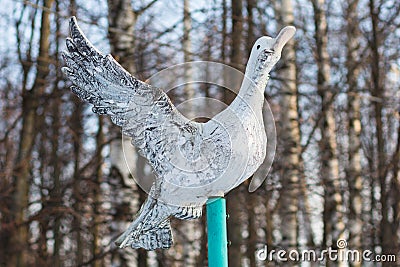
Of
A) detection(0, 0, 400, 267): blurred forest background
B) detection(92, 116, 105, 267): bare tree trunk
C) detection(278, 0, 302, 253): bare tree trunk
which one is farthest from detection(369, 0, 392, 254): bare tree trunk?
detection(92, 116, 105, 267): bare tree trunk

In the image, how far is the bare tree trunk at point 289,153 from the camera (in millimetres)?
4090

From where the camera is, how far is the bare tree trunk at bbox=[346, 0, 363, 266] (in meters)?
4.91

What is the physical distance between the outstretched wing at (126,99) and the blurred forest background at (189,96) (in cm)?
192

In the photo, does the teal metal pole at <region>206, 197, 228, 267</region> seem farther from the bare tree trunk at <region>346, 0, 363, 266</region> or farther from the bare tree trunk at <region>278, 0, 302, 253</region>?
the bare tree trunk at <region>346, 0, 363, 266</region>

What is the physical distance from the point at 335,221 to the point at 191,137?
3279mm

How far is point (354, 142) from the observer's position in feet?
16.8

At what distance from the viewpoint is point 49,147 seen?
222 inches

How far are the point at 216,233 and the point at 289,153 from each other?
2.70 meters

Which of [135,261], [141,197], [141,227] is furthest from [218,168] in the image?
[135,261]

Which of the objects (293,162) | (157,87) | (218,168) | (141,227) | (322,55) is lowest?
Result: (141,227)

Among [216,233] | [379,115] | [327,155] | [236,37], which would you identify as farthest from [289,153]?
[216,233]

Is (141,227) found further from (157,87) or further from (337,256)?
(337,256)

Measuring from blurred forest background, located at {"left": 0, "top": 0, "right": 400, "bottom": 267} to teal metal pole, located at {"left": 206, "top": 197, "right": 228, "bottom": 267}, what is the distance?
2098 millimetres

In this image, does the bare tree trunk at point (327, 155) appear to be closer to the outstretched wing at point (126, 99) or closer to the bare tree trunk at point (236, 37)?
the bare tree trunk at point (236, 37)
